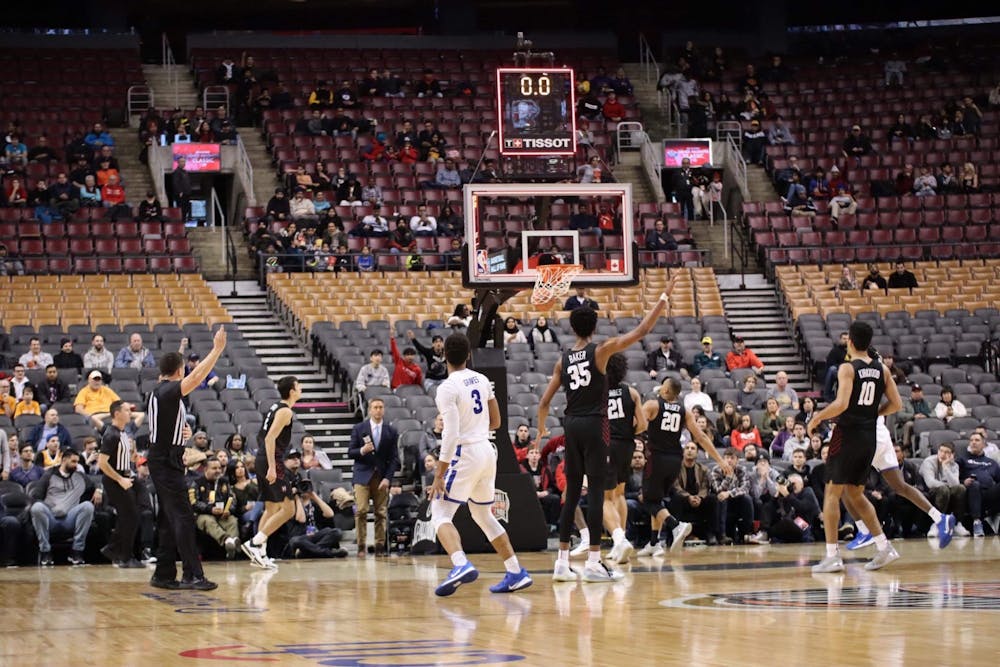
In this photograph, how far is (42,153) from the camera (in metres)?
27.7

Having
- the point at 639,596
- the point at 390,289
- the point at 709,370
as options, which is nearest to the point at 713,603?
the point at 639,596

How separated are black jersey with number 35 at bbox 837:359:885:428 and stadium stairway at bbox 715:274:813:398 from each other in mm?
11711

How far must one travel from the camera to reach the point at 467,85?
107ft

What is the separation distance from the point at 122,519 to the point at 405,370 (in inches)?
245

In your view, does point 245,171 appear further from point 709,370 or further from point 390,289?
point 709,370

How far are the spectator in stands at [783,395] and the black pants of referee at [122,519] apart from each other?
9594 mm

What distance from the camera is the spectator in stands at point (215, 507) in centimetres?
1530

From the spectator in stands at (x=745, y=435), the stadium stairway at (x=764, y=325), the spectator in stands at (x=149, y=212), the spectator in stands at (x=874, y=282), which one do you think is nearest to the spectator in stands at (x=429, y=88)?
the spectator in stands at (x=149, y=212)

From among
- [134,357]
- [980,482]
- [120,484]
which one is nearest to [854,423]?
[120,484]

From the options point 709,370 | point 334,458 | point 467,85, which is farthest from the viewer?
point 467,85

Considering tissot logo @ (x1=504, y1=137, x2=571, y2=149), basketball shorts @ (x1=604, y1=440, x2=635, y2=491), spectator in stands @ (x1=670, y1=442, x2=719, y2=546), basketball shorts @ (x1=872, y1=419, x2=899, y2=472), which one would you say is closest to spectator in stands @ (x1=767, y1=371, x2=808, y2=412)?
spectator in stands @ (x1=670, y1=442, x2=719, y2=546)

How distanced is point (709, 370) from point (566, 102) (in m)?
4.81

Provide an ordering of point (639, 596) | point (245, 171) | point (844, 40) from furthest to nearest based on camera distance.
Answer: point (844, 40)
point (245, 171)
point (639, 596)

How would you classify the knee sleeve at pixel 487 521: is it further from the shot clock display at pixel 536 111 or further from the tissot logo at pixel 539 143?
the tissot logo at pixel 539 143
